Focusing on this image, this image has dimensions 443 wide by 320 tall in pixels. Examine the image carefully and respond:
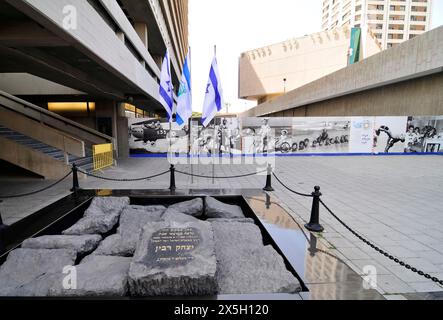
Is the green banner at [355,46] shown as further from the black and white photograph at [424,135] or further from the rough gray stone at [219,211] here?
the rough gray stone at [219,211]

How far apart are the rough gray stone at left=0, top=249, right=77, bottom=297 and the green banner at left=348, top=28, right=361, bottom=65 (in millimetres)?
52281

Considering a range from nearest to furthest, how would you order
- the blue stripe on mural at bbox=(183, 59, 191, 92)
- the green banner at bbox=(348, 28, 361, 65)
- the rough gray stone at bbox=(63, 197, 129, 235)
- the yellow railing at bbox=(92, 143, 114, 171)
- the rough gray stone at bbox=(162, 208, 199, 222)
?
the rough gray stone at bbox=(63, 197, 129, 235) → the rough gray stone at bbox=(162, 208, 199, 222) → the blue stripe on mural at bbox=(183, 59, 191, 92) → the yellow railing at bbox=(92, 143, 114, 171) → the green banner at bbox=(348, 28, 361, 65)

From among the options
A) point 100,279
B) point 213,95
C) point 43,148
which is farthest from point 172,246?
point 43,148

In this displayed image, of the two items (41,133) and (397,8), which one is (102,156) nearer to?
(41,133)

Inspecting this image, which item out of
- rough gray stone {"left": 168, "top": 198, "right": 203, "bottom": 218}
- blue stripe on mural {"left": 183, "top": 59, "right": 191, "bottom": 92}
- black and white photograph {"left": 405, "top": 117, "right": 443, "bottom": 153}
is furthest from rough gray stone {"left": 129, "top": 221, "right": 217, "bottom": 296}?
black and white photograph {"left": 405, "top": 117, "right": 443, "bottom": 153}

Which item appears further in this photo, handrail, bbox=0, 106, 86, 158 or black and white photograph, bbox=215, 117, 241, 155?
black and white photograph, bbox=215, 117, 241, 155

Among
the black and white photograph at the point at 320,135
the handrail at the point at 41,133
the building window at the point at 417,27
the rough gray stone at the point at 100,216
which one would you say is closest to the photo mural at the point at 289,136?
the black and white photograph at the point at 320,135

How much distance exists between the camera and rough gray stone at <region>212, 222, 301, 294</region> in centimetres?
264

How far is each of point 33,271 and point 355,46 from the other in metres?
54.4

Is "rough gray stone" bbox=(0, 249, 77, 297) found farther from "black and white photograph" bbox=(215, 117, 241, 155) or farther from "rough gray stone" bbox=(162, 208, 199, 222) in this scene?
"black and white photograph" bbox=(215, 117, 241, 155)

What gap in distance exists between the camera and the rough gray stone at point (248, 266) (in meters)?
2.64

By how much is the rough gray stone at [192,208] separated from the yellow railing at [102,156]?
7.58 metres

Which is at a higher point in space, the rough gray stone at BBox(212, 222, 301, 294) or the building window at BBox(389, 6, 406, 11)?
the building window at BBox(389, 6, 406, 11)

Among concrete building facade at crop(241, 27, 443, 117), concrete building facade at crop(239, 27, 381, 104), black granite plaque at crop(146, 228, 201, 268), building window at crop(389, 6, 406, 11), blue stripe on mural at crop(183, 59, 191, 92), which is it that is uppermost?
building window at crop(389, 6, 406, 11)
